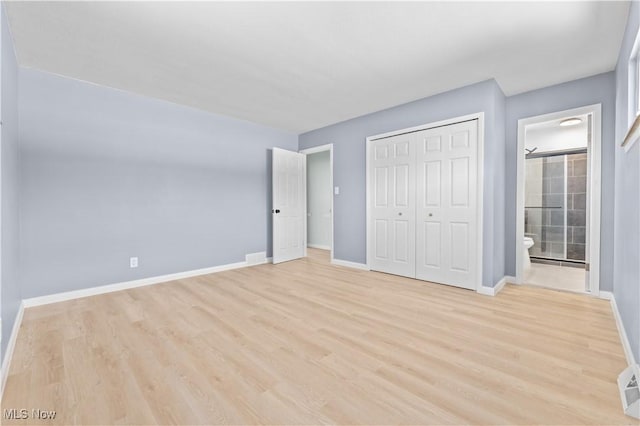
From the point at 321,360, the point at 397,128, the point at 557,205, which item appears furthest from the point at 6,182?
the point at 557,205

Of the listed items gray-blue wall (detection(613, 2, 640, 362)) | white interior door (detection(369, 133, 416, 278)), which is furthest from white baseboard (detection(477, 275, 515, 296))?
gray-blue wall (detection(613, 2, 640, 362))

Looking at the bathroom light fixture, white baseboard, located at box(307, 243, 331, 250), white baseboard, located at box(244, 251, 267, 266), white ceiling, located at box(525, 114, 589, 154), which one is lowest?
white baseboard, located at box(307, 243, 331, 250)

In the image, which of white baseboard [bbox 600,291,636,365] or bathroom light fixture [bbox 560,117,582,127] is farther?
bathroom light fixture [bbox 560,117,582,127]

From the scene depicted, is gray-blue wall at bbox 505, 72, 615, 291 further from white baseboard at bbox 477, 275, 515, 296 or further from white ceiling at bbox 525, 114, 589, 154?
white ceiling at bbox 525, 114, 589, 154

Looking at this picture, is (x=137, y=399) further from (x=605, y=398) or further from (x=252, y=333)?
(x=605, y=398)

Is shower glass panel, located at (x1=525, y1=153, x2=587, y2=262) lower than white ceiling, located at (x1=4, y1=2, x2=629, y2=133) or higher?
lower

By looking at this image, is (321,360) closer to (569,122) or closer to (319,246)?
Result: (319,246)

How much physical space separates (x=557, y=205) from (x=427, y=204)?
11.2ft

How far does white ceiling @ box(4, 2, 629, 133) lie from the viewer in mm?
2061

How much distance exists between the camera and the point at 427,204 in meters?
3.75

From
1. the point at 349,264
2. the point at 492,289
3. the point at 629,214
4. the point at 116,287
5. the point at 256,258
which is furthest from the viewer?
the point at 256,258

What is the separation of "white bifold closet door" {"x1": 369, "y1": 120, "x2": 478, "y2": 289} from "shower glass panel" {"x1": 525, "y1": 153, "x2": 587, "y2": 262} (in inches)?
126

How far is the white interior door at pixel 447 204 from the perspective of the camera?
3352 mm

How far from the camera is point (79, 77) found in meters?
3.05
